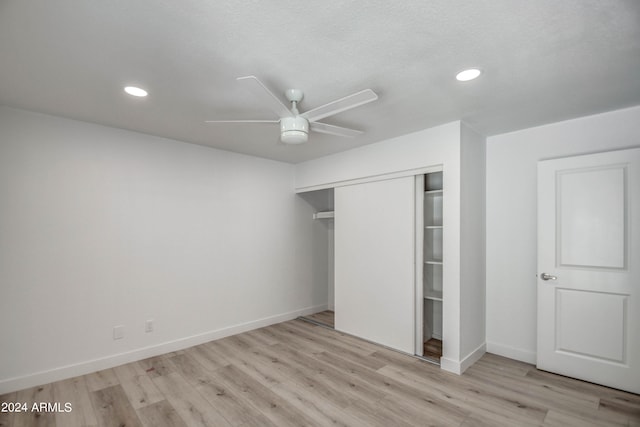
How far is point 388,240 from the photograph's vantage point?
3.74 metres

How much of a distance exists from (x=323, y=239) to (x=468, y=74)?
372 cm

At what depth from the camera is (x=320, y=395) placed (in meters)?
2.65

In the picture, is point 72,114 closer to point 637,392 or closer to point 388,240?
point 388,240

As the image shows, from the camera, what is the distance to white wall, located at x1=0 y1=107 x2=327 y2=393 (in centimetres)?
281

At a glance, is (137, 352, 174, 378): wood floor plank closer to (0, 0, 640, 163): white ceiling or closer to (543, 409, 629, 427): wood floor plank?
(0, 0, 640, 163): white ceiling

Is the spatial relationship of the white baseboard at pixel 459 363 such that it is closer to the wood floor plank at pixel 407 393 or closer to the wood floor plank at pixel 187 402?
the wood floor plank at pixel 407 393

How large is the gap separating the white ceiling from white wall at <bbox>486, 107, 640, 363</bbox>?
337 mm

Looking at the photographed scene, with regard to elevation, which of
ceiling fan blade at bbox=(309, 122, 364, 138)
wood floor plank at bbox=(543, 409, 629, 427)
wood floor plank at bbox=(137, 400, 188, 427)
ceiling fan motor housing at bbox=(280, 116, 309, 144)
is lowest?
wood floor plank at bbox=(137, 400, 188, 427)

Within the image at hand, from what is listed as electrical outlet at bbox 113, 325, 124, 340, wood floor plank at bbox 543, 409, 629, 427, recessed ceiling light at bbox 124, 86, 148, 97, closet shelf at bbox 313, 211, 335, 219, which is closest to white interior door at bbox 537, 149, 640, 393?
wood floor plank at bbox 543, 409, 629, 427

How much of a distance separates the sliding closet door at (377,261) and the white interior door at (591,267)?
1307 mm

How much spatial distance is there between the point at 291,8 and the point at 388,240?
2754 millimetres

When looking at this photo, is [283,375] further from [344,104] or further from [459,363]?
[344,104]

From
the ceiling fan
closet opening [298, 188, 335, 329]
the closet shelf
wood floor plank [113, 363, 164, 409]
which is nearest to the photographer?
the ceiling fan

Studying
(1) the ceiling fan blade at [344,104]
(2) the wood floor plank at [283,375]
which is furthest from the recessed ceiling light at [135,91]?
(2) the wood floor plank at [283,375]
